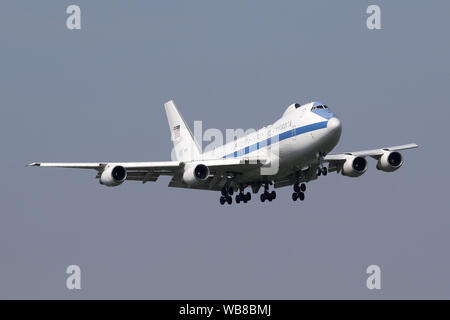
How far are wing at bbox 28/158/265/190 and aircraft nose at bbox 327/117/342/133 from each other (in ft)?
21.7

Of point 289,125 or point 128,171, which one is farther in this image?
point 128,171

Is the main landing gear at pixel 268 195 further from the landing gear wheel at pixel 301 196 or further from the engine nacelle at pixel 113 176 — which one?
the engine nacelle at pixel 113 176

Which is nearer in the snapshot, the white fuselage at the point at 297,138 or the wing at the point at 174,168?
the white fuselage at the point at 297,138

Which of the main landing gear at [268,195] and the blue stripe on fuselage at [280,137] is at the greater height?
the blue stripe on fuselage at [280,137]

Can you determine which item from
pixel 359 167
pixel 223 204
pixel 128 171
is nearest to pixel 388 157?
pixel 359 167

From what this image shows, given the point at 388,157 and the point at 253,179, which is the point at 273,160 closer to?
the point at 253,179

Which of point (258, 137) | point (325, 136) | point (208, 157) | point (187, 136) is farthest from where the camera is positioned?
point (187, 136)

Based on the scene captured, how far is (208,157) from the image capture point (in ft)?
277

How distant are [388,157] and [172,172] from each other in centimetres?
1610

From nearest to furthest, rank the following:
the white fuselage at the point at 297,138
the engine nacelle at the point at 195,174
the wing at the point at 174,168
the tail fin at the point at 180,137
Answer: the white fuselage at the point at 297,138 → the engine nacelle at the point at 195,174 → the wing at the point at 174,168 → the tail fin at the point at 180,137

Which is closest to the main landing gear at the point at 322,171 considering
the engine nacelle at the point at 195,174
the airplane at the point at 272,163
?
the airplane at the point at 272,163

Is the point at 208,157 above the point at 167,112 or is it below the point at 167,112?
below

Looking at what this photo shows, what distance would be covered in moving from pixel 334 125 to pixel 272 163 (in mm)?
6147

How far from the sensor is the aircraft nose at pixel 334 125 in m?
69.6
